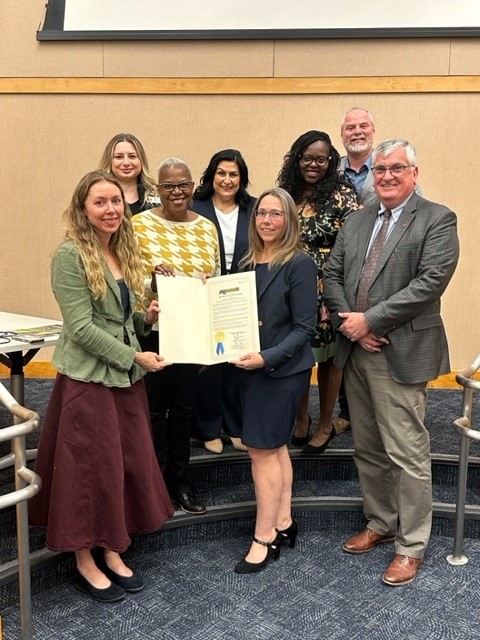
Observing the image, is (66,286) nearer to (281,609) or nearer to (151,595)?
(151,595)

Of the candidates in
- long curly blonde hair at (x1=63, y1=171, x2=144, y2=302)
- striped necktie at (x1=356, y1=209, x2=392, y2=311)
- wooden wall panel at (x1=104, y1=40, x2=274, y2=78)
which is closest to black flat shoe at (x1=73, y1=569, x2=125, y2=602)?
long curly blonde hair at (x1=63, y1=171, x2=144, y2=302)

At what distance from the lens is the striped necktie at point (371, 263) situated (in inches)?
98.1

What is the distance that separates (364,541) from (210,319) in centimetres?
124

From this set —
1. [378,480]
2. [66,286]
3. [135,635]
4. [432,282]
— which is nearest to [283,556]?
[378,480]

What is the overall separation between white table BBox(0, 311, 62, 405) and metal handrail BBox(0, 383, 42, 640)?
0.89 meters

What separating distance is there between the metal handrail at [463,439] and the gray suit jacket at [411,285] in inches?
3.9

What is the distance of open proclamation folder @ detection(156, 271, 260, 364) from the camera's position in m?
2.35

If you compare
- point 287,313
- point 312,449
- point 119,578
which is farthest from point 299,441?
point 119,578

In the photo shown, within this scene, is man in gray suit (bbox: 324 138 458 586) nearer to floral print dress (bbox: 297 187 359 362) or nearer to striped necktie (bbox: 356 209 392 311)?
striped necktie (bbox: 356 209 392 311)

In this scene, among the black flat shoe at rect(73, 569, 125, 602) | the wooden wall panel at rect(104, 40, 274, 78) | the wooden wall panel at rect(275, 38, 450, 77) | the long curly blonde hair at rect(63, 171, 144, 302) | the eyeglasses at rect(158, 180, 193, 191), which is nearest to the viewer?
the long curly blonde hair at rect(63, 171, 144, 302)

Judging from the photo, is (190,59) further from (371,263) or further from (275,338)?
(275,338)

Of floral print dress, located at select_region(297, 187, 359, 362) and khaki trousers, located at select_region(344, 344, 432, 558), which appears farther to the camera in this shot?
floral print dress, located at select_region(297, 187, 359, 362)

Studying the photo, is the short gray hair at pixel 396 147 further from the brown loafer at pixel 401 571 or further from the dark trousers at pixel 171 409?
the brown loafer at pixel 401 571

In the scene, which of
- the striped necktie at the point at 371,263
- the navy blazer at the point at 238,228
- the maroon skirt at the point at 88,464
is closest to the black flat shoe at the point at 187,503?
the maroon skirt at the point at 88,464
